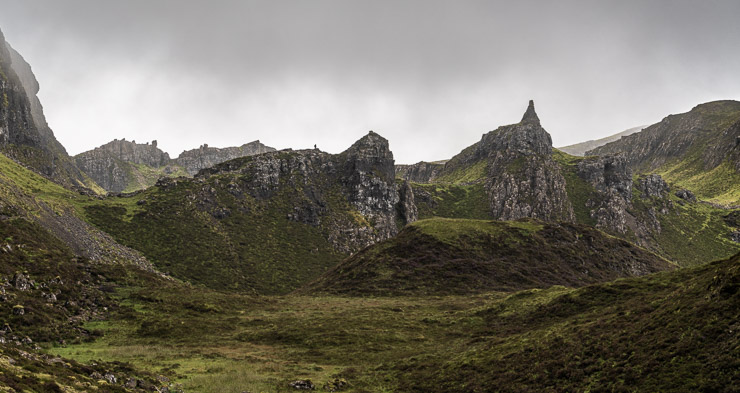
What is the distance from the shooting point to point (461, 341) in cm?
5650

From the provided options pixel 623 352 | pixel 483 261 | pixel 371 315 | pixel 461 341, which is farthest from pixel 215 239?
pixel 623 352

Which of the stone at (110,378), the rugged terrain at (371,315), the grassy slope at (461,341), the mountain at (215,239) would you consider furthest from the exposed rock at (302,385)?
the mountain at (215,239)

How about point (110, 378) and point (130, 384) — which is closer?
point (110, 378)

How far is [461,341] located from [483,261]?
74.0 metres

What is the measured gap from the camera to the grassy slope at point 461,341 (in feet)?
90.9

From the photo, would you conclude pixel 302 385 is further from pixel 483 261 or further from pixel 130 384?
pixel 483 261

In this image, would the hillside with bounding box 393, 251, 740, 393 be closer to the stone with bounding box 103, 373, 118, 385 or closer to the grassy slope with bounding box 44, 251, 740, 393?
the grassy slope with bounding box 44, 251, 740, 393

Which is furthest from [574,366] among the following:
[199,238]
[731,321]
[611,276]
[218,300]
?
[199,238]

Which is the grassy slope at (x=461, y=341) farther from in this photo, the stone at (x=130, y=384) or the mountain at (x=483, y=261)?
the mountain at (x=483, y=261)

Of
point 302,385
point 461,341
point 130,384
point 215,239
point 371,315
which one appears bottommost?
point 461,341

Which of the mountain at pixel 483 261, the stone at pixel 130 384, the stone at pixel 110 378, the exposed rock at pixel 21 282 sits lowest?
the mountain at pixel 483 261

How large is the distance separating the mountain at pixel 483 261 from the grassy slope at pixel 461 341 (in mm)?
30470

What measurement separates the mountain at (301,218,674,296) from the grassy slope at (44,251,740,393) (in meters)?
30.5

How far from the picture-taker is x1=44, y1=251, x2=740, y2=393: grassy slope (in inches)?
1091
